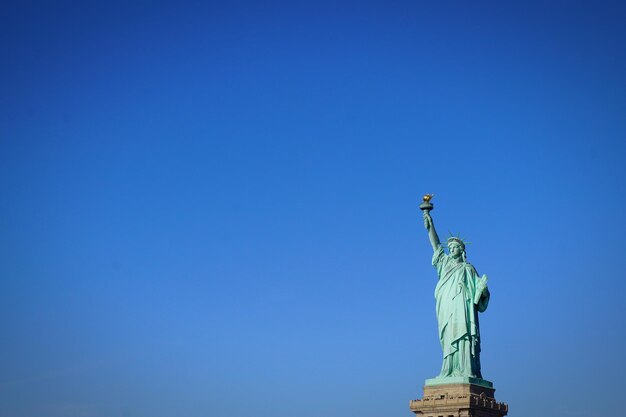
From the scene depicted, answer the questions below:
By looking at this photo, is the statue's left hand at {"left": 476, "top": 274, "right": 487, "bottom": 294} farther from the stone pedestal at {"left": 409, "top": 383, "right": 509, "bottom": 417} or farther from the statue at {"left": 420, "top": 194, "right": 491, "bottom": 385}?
the stone pedestal at {"left": 409, "top": 383, "right": 509, "bottom": 417}

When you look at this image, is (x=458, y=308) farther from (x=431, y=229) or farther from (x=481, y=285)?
(x=431, y=229)

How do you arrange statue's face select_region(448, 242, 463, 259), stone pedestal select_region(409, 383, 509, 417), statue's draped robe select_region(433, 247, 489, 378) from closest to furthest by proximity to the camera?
stone pedestal select_region(409, 383, 509, 417)
statue's draped robe select_region(433, 247, 489, 378)
statue's face select_region(448, 242, 463, 259)

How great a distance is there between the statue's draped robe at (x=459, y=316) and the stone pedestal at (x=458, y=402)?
0.90 meters

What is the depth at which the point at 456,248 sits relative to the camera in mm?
46156

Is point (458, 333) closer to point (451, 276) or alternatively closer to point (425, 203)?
point (451, 276)

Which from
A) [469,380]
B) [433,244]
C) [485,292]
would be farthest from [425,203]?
[469,380]

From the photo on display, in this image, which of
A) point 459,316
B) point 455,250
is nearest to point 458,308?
point 459,316

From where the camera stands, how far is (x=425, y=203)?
46.9 metres

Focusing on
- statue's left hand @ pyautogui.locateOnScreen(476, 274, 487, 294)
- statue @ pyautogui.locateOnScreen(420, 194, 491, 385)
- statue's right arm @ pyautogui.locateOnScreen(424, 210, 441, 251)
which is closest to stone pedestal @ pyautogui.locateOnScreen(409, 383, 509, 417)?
statue @ pyautogui.locateOnScreen(420, 194, 491, 385)

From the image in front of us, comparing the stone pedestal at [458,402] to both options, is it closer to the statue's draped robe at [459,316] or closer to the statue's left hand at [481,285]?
the statue's draped robe at [459,316]

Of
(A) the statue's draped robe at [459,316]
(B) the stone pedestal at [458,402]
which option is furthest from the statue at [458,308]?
(B) the stone pedestal at [458,402]

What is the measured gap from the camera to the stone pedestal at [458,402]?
41281 millimetres

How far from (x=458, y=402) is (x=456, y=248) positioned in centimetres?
843

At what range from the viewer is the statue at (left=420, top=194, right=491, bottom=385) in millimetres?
43469
